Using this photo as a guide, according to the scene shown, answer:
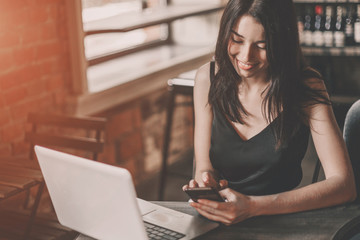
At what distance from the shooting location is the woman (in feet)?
4.58

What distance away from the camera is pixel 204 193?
1280 mm

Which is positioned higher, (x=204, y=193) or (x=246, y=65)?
(x=246, y=65)

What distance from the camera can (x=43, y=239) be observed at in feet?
6.31

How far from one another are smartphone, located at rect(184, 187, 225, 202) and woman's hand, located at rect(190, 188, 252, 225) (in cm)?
1

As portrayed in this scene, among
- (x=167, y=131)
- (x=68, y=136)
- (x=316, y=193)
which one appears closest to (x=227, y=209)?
(x=316, y=193)

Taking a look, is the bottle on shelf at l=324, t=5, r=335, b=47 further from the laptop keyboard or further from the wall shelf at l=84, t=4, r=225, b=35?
the laptop keyboard

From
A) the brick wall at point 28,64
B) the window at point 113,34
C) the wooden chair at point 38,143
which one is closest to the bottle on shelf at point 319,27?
the window at point 113,34

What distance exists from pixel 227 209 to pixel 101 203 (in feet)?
1.12

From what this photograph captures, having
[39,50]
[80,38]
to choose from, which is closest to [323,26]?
[80,38]

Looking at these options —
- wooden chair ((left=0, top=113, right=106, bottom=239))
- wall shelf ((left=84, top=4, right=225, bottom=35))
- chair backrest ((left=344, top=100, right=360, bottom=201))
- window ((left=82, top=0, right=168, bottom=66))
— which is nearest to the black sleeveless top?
chair backrest ((left=344, top=100, right=360, bottom=201))

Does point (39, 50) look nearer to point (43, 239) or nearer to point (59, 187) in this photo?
point (43, 239)

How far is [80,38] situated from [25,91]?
42 centimetres

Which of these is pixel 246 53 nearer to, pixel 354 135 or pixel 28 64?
pixel 354 135

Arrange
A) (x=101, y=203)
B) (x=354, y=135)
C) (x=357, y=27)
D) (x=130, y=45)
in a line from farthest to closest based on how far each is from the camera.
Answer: (x=357, y=27) → (x=130, y=45) → (x=354, y=135) → (x=101, y=203)
